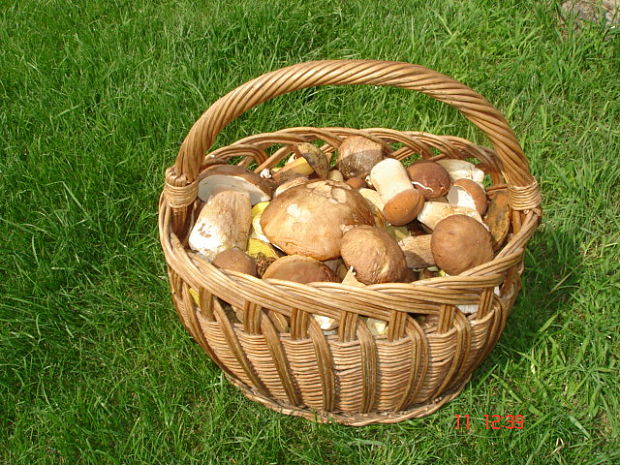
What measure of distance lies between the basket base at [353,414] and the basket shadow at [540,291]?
0.69ft

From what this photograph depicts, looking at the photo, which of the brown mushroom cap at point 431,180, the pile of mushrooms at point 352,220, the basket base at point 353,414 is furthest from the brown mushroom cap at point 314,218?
the basket base at point 353,414

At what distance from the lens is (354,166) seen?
2182 mm

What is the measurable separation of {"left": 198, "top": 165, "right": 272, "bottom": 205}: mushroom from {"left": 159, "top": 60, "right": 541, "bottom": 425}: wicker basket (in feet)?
0.60

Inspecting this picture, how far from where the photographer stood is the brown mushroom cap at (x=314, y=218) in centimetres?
181

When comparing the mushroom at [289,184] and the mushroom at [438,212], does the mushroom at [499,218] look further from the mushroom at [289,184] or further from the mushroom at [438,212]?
the mushroom at [289,184]

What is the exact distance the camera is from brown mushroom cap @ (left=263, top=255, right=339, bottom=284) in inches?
67.5

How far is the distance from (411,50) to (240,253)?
70.5 inches

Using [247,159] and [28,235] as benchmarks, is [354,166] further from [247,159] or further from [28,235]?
[28,235]

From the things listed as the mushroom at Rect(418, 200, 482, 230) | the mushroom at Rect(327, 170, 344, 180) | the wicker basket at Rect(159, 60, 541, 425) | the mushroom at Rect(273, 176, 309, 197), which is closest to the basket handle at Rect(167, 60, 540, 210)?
the wicker basket at Rect(159, 60, 541, 425)

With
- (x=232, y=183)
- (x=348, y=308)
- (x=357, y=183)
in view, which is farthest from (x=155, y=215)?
(x=348, y=308)

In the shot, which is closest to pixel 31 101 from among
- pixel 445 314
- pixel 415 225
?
pixel 415 225

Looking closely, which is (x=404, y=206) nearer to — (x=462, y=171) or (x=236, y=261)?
(x=462, y=171)

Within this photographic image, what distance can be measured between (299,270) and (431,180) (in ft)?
1.91
